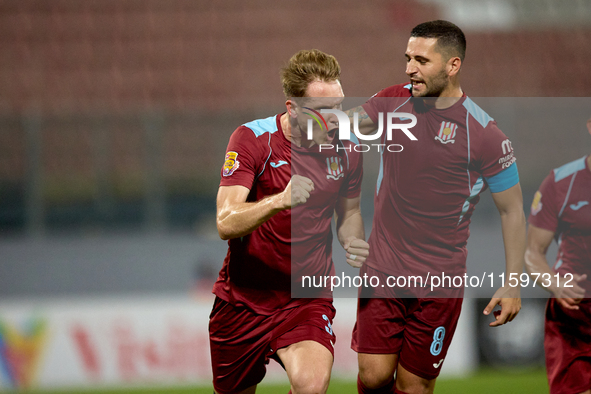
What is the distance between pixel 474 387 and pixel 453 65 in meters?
3.59

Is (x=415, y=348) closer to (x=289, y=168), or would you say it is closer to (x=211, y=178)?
(x=289, y=168)

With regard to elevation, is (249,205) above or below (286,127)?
below

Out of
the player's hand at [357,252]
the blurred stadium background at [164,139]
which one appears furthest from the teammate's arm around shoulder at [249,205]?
the blurred stadium background at [164,139]

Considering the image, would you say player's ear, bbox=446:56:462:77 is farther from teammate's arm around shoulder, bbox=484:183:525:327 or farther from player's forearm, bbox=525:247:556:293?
player's forearm, bbox=525:247:556:293

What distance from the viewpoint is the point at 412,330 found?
11.0 ft

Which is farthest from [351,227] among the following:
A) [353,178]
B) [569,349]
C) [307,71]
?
[569,349]

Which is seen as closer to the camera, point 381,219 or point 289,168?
point 289,168

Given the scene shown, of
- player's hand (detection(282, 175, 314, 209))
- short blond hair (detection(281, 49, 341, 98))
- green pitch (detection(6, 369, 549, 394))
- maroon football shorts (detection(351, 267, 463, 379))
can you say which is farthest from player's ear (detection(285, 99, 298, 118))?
green pitch (detection(6, 369, 549, 394))

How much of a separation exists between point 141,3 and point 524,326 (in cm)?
742

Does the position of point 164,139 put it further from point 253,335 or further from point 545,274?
point 545,274

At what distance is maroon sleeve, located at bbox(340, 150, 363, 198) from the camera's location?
3.26 meters

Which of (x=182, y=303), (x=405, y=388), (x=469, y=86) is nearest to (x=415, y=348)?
(x=405, y=388)

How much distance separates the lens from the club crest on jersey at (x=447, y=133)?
3.21m

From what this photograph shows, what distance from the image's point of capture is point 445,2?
1023cm
